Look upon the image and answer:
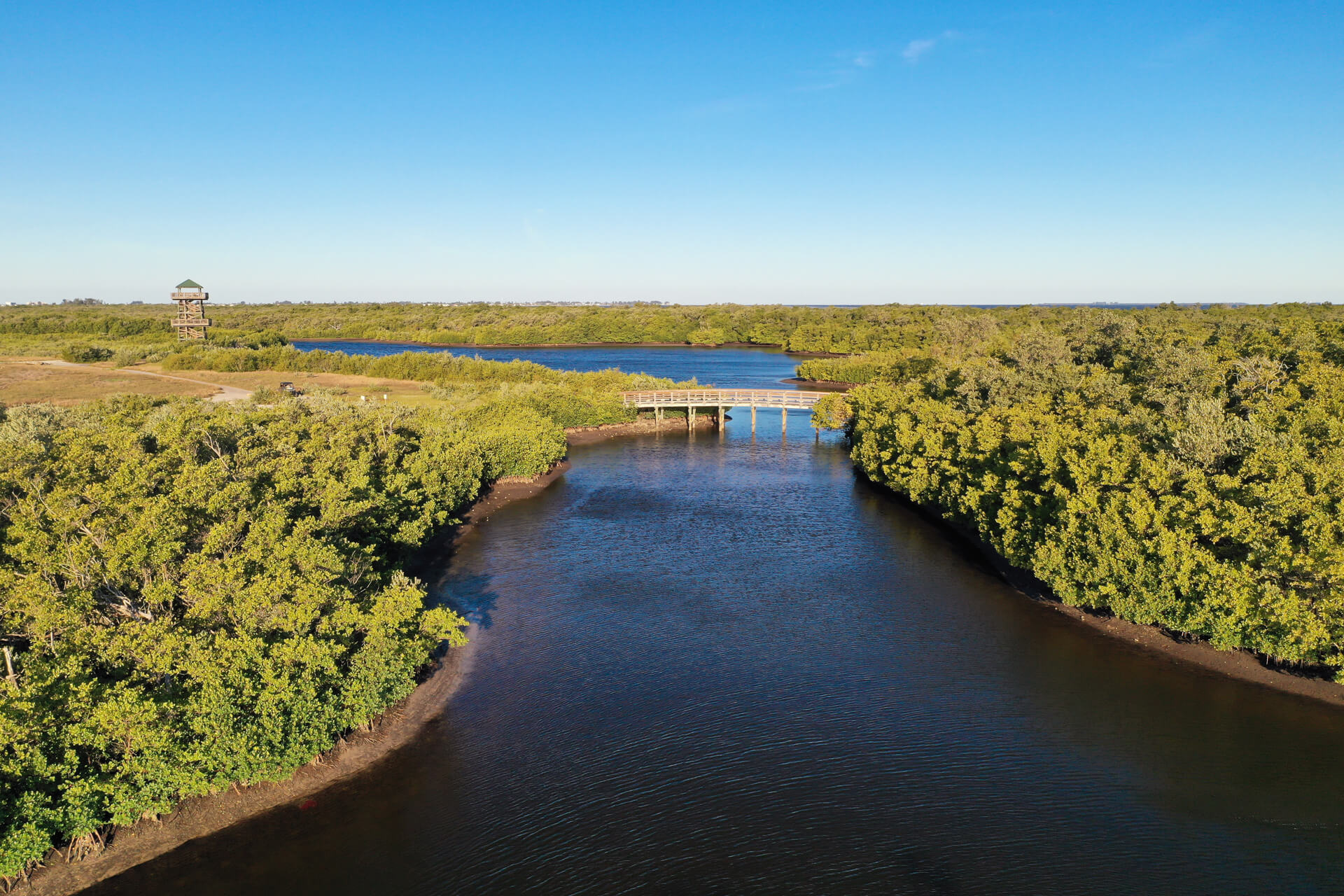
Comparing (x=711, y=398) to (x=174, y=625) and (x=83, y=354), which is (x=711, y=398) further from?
(x=83, y=354)

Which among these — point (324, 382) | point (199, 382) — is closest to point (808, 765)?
point (324, 382)

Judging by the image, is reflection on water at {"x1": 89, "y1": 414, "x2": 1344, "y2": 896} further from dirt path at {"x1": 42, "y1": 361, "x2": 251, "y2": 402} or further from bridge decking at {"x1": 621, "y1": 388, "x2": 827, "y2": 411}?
dirt path at {"x1": 42, "y1": 361, "x2": 251, "y2": 402}

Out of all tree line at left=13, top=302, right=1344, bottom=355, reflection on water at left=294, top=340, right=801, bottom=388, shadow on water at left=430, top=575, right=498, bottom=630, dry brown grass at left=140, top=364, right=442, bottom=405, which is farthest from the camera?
reflection on water at left=294, top=340, right=801, bottom=388

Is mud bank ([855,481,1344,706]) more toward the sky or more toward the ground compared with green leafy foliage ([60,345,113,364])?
more toward the ground

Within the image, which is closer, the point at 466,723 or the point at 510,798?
the point at 510,798

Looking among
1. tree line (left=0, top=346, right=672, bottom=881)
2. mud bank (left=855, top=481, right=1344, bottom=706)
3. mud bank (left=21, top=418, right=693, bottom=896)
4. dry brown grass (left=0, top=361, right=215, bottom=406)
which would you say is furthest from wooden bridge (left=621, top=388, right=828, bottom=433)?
mud bank (left=21, top=418, right=693, bottom=896)

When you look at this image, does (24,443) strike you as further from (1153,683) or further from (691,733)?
(1153,683)

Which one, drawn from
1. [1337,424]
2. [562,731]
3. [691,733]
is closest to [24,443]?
[562,731]
